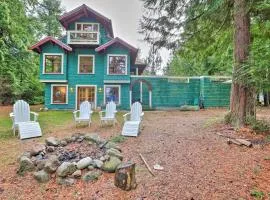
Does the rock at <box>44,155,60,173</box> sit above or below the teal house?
below

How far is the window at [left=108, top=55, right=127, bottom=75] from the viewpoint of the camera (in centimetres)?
1703

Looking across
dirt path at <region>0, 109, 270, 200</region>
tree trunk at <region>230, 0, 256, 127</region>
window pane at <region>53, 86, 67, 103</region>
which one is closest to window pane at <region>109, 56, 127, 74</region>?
window pane at <region>53, 86, 67, 103</region>

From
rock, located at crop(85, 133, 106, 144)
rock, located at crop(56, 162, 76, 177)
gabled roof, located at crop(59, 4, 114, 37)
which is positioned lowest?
rock, located at crop(56, 162, 76, 177)

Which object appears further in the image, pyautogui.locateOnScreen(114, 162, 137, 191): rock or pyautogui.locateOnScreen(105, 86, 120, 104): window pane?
pyautogui.locateOnScreen(105, 86, 120, 104): window pane

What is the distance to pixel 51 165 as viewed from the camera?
4766mm

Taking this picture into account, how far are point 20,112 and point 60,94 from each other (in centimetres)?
945

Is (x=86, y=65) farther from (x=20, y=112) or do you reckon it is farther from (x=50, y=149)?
(x=50, y=149)

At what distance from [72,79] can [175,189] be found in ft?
47.4

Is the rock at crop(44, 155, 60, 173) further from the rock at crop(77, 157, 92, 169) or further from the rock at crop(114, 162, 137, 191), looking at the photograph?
the rock at crop(114, 162, 137, 191)

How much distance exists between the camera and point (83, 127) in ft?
30.4

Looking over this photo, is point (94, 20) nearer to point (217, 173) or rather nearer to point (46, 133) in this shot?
point (46, 133)

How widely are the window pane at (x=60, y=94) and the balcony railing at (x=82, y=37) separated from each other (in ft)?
10.5

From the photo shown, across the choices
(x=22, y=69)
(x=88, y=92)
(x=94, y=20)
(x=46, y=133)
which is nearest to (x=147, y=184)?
(x=46, y=133)

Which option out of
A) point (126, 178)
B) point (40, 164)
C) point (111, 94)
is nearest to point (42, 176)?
point (40, 164)
